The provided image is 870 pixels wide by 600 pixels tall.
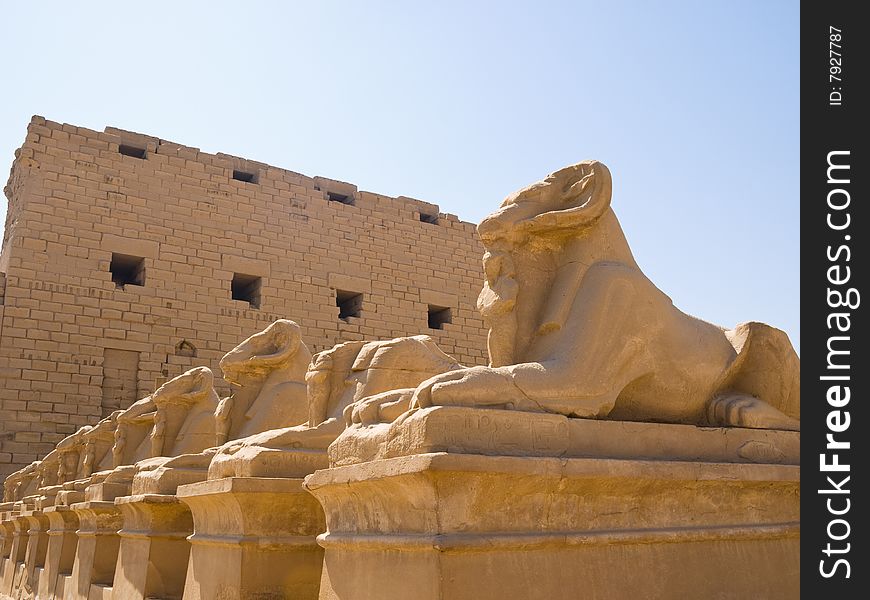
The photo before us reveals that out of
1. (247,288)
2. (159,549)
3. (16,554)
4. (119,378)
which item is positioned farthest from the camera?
(247,288)

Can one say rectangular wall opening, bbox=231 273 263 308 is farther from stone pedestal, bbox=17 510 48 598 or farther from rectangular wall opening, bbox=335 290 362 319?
stone pedestal, bbox=17 510 48 598

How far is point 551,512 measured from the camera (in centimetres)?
281

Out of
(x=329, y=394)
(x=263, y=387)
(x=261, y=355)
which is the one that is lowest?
(x=329, y=394)

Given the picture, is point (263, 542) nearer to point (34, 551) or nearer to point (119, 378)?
point (34, 551)

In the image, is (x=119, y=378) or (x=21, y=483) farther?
(x=119, y=378)

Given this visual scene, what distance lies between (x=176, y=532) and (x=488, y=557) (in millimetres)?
2833

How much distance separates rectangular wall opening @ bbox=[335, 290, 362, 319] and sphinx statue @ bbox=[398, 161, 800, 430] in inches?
487

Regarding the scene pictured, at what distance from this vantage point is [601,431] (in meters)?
3.02

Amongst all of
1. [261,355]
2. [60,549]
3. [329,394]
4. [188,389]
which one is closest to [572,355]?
[329,394]

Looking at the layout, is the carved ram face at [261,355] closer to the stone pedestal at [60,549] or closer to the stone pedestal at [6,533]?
the stone pedestal at [60,549]

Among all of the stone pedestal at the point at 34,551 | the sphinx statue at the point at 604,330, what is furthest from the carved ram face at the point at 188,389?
the sphinx statue at the point at 604,330

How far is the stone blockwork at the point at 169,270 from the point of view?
42.9 ft

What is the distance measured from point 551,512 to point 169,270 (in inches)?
482
